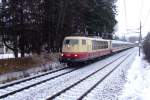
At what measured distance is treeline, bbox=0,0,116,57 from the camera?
92.4 feet

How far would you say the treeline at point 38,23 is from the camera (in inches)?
1109

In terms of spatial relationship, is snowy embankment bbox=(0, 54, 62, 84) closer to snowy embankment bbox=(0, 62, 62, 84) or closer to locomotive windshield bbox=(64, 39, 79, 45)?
snowy embankment bbox=(0, 62, 62, 84)

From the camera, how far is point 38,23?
31.5 meters

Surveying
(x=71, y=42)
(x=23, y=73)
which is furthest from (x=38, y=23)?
(x=23, y=73)

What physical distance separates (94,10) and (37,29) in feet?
87.4

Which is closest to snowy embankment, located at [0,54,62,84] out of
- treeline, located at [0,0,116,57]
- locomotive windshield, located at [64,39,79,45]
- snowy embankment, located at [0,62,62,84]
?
snowy embankment, located at [0,62,62,84]

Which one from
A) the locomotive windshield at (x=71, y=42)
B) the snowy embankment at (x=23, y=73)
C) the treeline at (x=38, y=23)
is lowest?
the snowy embankment at (x=23, y=73)

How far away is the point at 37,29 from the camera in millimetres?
29938

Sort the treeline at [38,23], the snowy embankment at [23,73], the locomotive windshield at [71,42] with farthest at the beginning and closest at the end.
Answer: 1. the locomotive windshield at [71,42]
2. the treeline at [38,23]
3. the snowy embankment at [23,73]

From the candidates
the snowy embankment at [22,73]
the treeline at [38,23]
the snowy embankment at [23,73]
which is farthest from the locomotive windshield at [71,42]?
the snowy embankment at [23,73]

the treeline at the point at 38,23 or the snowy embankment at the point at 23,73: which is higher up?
the treeline at the point at 38,23

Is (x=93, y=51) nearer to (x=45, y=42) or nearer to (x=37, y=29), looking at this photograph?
(x=45, y=42)

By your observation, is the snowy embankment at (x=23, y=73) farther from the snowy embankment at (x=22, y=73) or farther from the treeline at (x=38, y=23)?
the treeline at (x=38, y=23)

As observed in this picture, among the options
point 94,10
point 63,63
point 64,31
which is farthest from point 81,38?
point 94,10
